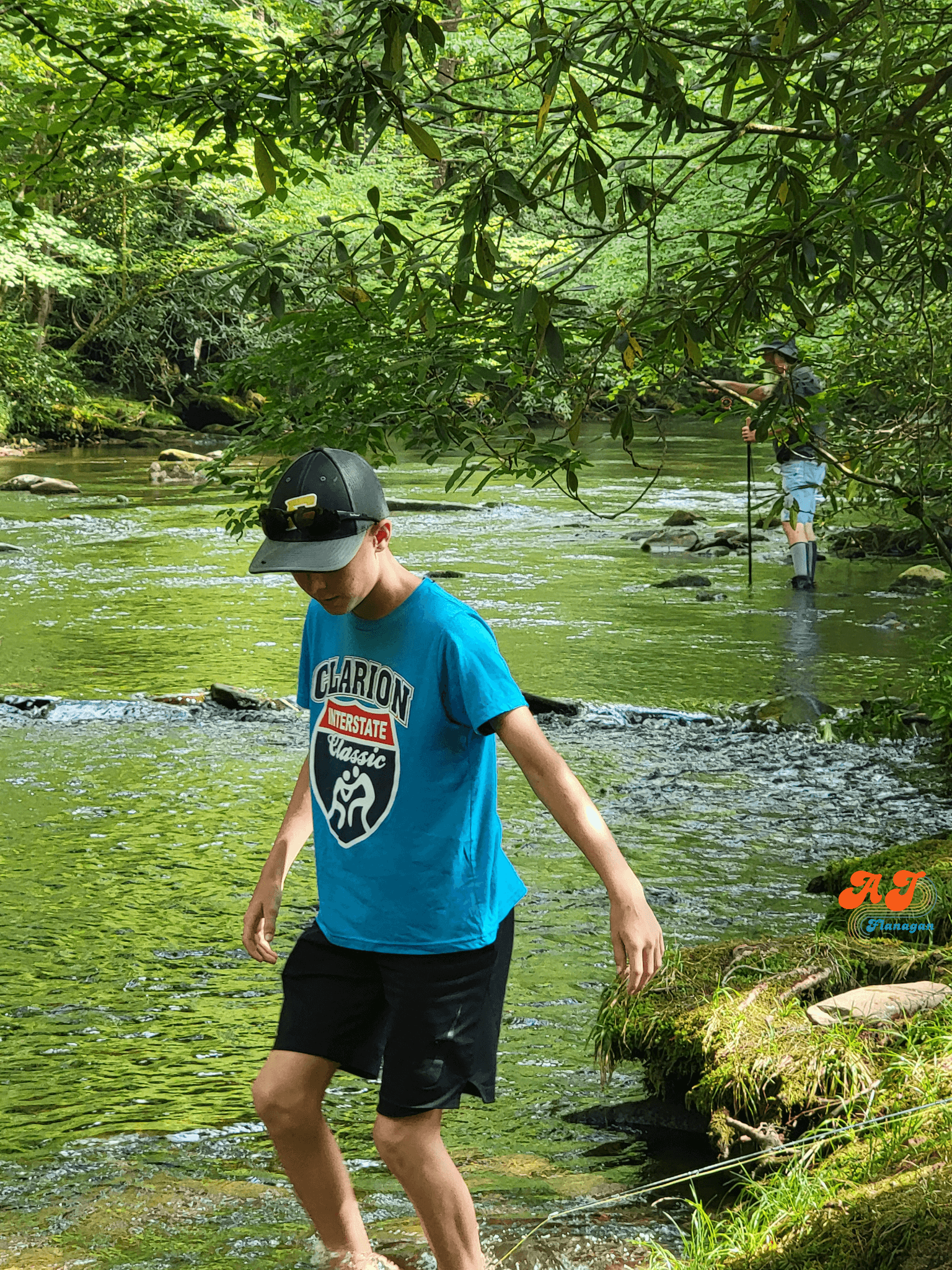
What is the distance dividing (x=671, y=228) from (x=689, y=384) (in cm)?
1511

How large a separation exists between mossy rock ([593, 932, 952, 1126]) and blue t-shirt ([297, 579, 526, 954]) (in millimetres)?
1057

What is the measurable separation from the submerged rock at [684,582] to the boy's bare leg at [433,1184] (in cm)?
1160

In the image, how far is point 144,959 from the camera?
533 cm

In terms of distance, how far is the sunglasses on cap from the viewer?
2816 mm

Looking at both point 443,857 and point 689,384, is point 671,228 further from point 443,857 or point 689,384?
point 443,857

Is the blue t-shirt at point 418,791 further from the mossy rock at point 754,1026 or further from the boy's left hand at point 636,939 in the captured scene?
the mossy rock at point 754,1026

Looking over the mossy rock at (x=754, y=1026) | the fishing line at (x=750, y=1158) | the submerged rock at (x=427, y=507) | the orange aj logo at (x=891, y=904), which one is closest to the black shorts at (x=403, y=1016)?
the fishing line at (x=750, y=1158)

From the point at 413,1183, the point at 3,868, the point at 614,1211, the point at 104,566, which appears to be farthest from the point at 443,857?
the point at 104,566

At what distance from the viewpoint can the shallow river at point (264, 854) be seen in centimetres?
361

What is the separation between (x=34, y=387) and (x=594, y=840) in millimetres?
30542

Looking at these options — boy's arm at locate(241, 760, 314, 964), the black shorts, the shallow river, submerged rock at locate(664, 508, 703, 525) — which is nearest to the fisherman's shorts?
the shallow river

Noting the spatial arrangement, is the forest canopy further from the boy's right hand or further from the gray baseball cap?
the boy's right hand

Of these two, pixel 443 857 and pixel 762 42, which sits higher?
pixel 762 42

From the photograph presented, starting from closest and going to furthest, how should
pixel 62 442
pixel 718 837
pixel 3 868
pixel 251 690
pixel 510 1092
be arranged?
pixel 510 1092
pixel 3 868
pixel 718 837
pixel 251 690
pixel 62 442
